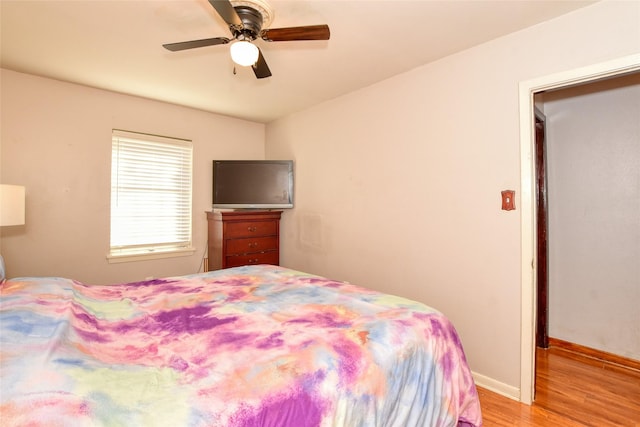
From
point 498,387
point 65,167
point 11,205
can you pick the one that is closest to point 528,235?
point 498,387

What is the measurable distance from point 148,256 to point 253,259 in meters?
1.14

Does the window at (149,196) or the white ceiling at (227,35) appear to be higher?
the white ceiling at (227,35)

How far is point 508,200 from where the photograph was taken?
7.06 ft

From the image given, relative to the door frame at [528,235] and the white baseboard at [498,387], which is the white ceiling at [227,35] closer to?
the door frame at [528,235]

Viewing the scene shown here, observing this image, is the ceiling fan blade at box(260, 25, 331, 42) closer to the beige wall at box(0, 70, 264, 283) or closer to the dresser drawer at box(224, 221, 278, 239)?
the dresser drawer at box(224, 221, 278, 239)

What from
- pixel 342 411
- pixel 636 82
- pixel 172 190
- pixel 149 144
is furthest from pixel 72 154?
pixel 636 82

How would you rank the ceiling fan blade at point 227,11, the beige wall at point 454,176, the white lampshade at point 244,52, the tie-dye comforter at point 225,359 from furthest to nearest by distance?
the beige wall at point 454,176
the white lampshade at point 244,52
the ceiling fan blade at point 227,11
the tie-dye comforter at point 225,359

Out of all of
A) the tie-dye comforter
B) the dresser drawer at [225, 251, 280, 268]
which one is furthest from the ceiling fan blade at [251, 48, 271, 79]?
the dresser drawer at [225, 251, 280, 268]

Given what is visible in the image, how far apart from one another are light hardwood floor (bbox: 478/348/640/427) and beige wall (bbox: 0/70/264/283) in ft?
11.3

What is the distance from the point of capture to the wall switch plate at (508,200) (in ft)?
6.99

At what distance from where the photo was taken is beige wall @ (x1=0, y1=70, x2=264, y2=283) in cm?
281

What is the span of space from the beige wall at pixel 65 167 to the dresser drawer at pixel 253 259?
2.50 ft

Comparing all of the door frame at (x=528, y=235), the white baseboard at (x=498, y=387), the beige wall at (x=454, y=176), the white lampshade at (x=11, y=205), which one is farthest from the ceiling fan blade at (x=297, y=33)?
the white baseboard at (x=498, y=387)

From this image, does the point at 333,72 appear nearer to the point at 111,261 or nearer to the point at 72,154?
the point at 72,154
